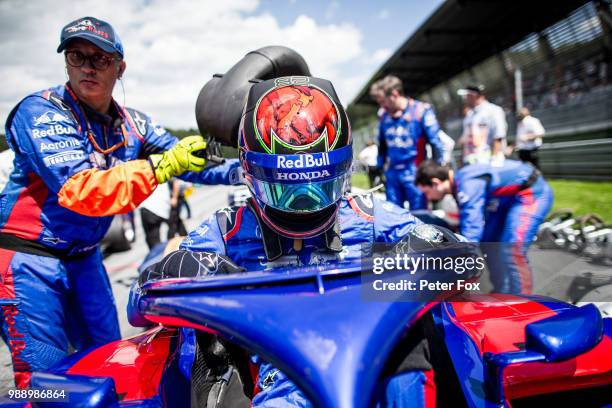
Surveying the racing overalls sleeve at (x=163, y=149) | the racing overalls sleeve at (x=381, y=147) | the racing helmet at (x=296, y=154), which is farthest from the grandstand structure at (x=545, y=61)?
the racing helmet at (x=296, y=154)

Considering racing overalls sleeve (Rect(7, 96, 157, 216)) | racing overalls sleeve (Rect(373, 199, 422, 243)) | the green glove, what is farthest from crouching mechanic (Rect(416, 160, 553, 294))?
racing overalls sleeve (Rect(7, 96, 157, 216))

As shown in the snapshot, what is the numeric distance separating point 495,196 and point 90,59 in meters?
3.17

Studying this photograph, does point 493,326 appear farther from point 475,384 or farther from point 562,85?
point 562,85

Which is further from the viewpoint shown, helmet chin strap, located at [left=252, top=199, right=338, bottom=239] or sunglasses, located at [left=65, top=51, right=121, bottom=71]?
sunglasses, located at [left=65, top=51, right=121, bottom=71]

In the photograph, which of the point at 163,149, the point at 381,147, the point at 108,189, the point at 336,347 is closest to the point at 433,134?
the point at 381,147

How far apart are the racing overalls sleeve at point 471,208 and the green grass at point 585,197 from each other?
2.80 metres

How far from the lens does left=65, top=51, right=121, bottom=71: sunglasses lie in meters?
1.99

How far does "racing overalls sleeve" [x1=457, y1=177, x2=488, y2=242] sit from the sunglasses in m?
2.63

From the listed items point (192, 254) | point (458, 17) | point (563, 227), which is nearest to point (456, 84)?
point (458, 17)

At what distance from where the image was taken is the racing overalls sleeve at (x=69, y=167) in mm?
1747

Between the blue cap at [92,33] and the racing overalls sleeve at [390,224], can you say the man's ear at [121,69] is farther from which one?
the racing overalls sleeve at [390,224]

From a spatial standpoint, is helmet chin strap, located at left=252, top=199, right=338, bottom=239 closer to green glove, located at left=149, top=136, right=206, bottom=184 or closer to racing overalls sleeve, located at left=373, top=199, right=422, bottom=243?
racing overalls sleeve, located at left=373, top=199, right=422, bottom=243

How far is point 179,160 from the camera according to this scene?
195 cm

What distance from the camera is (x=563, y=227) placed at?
13.6ft
